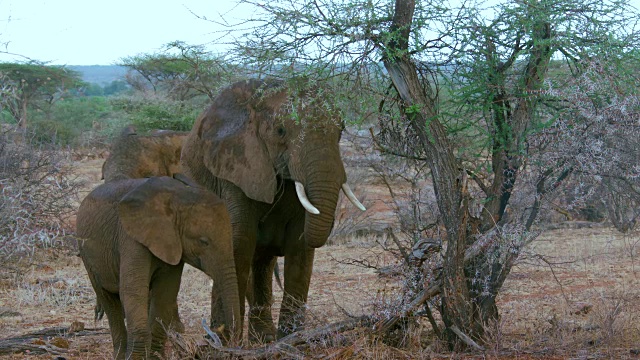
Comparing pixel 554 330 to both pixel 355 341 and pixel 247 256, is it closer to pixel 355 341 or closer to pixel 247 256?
pixel 355 341

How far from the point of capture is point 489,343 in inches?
215

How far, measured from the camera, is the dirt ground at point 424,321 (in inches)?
221

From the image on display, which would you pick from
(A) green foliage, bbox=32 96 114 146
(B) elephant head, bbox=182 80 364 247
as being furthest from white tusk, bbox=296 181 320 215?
(A) green foliage, bbox=32 96 114 146

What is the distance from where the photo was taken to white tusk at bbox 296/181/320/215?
231 inches

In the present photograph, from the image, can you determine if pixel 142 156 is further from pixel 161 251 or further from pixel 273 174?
pixel 161 251

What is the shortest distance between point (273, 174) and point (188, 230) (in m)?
0.92

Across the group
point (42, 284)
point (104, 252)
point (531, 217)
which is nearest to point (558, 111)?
point (531, 217)

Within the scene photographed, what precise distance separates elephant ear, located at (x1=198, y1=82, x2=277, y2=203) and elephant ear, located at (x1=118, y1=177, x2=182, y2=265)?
826 mm

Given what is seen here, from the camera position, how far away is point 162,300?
593 centimetres

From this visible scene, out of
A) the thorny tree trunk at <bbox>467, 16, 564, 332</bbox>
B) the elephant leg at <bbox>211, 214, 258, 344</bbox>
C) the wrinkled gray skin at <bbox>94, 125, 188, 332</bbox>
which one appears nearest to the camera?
the thorny tree trunk at <bbox>467, 16, 564, 332</bbox>

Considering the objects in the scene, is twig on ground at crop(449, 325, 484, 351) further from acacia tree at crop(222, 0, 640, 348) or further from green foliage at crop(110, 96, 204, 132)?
green foliage at crop(110, 96, 204, 132)

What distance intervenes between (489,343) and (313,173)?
1.59m

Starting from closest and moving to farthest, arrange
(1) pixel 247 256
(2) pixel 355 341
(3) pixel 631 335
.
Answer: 1. (2) pixel 355 341
2. (3) pixel 631 335
3. (1) pixel 247 256

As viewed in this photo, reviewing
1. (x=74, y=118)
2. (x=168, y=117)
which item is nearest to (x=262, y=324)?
(x=168, y=117)
